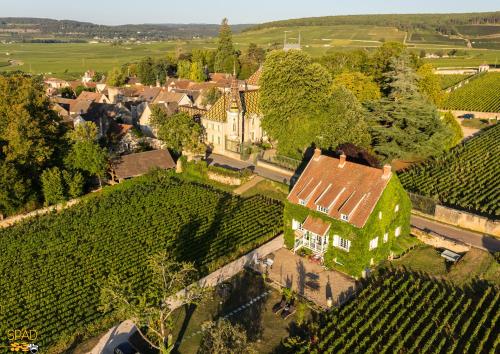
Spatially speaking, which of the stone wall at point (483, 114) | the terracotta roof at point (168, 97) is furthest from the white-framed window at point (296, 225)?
the stone wall at point (483, 114)

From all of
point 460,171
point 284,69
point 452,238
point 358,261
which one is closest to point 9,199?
point 284,69

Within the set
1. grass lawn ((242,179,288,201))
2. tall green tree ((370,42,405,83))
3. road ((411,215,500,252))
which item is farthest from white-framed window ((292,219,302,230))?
tall green tree ((370,42,405,83))

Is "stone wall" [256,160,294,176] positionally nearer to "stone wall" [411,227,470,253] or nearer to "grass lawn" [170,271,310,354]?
"stone wall" [411,227,470,253]

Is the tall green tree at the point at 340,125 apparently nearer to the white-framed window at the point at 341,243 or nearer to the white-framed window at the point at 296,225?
the white-framed window at the point at 296,225

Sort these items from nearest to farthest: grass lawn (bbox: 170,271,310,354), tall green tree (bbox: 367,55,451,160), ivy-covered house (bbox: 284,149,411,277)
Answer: grass lawn (bbox: 170,271,310,354), ivy-covered house (bbox: 284,149,411,277), tall green tree (bbox: 367,55,451,160)

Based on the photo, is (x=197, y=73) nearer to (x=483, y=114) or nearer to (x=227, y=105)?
(x=227, y=105)

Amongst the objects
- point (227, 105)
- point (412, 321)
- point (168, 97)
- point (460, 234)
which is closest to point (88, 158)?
point (227, 105)
